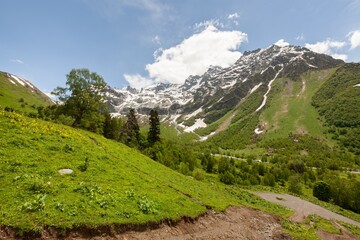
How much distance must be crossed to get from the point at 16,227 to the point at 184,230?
14314mm

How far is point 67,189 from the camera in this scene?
1975 centimetres

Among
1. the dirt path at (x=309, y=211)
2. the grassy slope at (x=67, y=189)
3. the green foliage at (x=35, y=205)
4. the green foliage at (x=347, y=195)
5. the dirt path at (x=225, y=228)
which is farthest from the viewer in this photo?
the green foliage at (x=347, y=195)

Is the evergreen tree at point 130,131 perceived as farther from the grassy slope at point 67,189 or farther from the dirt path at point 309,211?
the grassy slope at point 67,189

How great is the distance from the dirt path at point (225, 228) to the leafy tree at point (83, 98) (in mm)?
42524

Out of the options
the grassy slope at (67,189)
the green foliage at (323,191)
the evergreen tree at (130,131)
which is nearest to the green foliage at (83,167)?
the grassy slope at (67,189)

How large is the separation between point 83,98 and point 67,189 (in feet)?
148

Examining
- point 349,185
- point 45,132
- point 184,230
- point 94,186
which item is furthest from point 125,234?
point 349,185

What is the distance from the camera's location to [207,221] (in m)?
27.9

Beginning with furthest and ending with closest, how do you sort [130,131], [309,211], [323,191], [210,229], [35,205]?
1. [130,131]
2. [323,191]
3. [309,211]
4. [210,229]
5. [35,205]

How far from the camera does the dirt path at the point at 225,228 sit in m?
21.2

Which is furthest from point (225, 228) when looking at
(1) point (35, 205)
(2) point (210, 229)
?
(1) point (35, 205)

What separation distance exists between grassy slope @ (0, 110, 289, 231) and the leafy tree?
27586mm

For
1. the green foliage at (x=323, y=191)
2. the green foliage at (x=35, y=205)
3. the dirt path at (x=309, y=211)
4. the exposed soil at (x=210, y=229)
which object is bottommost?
the exposed soil at (x=210, y=229)

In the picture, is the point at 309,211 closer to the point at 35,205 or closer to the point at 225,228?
the point at 225,228
